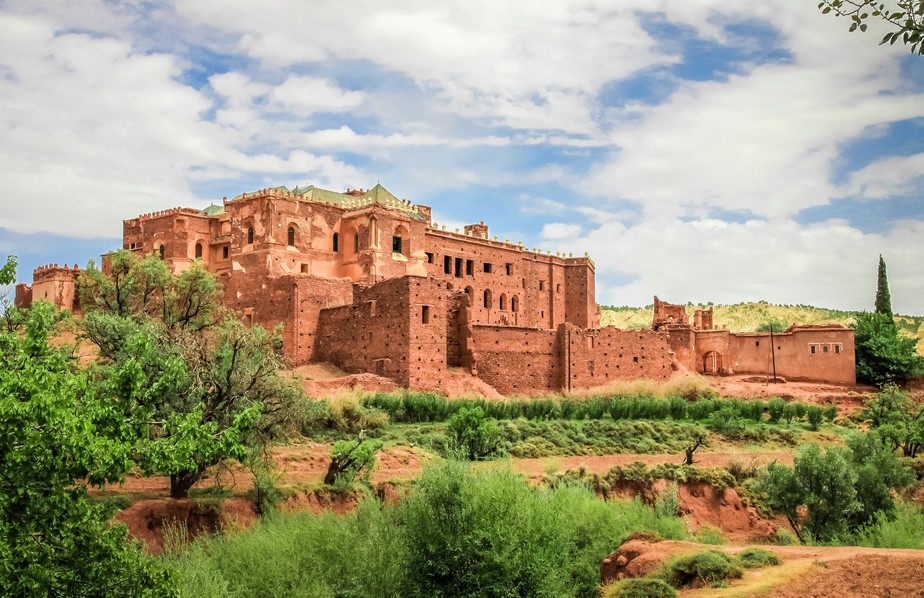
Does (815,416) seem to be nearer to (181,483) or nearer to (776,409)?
(776,409)

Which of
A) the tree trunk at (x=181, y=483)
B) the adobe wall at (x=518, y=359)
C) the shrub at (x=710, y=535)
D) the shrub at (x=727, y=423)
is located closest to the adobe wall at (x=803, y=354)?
the shrub at (x=727, y=423)

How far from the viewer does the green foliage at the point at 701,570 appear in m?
14.0

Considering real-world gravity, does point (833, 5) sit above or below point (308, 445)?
above

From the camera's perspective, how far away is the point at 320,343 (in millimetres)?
38312

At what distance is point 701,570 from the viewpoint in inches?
561

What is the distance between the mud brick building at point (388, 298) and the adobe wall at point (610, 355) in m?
0.05

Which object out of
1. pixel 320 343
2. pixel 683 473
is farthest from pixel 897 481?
pixel 320 343

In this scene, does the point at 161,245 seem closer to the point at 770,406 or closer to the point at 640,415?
the point at 640,415

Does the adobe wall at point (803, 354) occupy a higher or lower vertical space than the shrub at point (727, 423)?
higher

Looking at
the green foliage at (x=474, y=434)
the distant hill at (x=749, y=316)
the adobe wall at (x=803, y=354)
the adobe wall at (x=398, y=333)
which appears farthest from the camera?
the distant hill at (x=749, y=316)

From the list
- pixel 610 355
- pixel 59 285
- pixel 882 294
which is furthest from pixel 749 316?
pixel 59 285

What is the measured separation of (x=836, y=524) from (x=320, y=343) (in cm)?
2250

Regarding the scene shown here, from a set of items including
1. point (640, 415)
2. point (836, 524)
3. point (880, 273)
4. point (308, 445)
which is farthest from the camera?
point (880, 273)

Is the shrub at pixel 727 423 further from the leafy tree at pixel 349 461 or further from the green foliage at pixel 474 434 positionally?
the leafy tree at pixel 349 461
